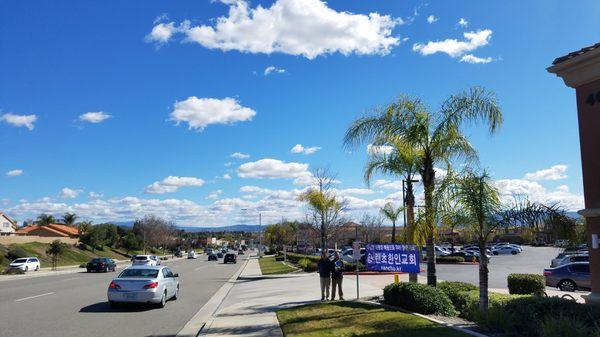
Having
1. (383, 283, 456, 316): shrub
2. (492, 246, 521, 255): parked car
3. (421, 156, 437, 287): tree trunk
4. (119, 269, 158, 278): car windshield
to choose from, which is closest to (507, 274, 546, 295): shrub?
(421, 156, 437, 287): tree trunk

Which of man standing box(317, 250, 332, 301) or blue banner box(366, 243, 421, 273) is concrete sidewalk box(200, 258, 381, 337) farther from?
blue banner box(366, 243, 421, 273)

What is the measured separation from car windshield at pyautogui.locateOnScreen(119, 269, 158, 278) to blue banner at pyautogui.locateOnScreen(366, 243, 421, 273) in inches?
277

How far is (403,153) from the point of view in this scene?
15789mm

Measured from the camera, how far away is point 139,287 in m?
15.7

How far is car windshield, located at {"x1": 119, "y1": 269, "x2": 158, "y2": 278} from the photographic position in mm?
16734

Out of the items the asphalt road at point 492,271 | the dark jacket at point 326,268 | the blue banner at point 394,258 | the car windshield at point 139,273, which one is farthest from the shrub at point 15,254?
the blue banner at point 394,258

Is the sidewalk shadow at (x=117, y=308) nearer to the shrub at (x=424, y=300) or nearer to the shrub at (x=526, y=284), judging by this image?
the shrub at (x=424, y=300)

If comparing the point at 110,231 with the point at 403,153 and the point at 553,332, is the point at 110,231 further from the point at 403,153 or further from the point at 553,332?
the point at 553,332

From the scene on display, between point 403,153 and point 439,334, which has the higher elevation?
point 403,153

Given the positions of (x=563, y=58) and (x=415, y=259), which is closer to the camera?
(x=563, y=58)

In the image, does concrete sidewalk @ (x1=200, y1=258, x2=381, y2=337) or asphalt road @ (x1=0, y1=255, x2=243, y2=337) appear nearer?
concrete sidewalk @ (x1=200, y1=258, x2=381, y2=337)

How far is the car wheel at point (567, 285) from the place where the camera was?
22.5 metres

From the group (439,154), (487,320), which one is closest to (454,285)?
(439,154)

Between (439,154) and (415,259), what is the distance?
3.51 metres
